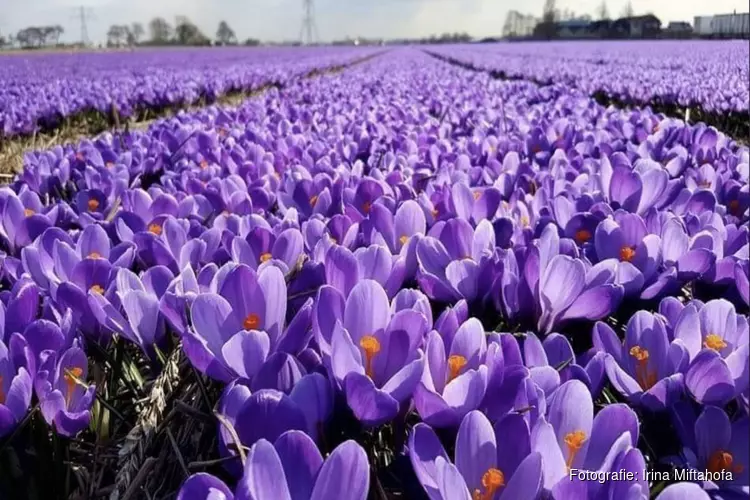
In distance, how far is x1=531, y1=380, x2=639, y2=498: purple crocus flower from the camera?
833 mm

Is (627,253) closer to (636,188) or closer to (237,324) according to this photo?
(636,188)

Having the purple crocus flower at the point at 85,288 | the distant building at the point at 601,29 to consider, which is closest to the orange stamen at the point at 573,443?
the purple crocus flower at the point at 85,288

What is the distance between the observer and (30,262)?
1433 millimetres

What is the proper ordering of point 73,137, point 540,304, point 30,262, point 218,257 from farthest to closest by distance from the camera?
point 73,137
point 218,257
point 30,262
point 540,304

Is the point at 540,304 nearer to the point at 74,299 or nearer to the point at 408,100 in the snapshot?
the point at 74,299

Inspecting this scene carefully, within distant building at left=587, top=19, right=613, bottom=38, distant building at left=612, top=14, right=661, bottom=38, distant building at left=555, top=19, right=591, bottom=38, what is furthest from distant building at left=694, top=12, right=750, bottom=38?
distant building at left=555, top=19, right=591, bottom=38

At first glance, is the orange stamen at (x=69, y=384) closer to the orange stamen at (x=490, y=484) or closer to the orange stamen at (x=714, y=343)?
the orange stamen at (x=490, y=484)

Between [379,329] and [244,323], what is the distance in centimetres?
22

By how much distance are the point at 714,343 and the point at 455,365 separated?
41 centimetres

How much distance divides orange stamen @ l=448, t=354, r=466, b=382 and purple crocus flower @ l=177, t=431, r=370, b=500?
0.29 m

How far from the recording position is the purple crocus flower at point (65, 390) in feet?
3.35

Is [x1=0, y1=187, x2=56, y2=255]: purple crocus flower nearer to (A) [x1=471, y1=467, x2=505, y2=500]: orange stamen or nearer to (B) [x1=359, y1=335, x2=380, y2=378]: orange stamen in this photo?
(B) [x1=359, y1=335, x2=380, y2=378]: orange stamen

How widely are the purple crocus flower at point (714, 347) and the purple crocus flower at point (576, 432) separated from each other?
5.7 inches

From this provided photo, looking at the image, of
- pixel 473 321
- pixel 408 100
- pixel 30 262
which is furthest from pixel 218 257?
pixel 408 100
